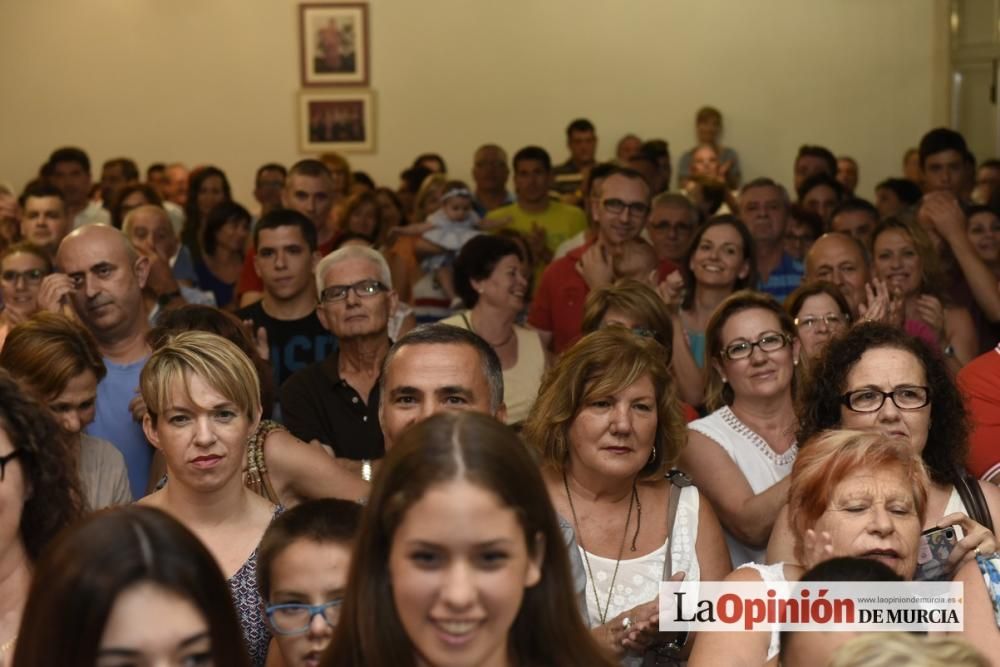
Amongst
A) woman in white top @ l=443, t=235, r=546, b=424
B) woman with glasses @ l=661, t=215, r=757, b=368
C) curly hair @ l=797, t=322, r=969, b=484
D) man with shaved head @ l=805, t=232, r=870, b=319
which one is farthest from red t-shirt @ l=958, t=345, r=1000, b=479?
woman in white top @ l=443, t=235, r=546, b=424

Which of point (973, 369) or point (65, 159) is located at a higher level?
point (65, 159)

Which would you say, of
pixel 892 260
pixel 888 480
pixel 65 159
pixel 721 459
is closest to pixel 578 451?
pixel 721 459

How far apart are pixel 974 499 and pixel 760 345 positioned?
1024mm

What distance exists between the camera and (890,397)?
4203 mm

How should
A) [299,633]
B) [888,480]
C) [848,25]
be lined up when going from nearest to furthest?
[299,633] → [888,480] → [848,25]

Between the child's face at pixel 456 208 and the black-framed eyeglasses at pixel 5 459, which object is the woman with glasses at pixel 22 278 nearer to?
the child's face at pixel 456 208

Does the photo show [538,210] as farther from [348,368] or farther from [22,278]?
[348,368]

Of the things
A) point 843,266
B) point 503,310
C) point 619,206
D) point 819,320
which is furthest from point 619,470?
point 619,206

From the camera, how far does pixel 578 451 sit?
416 centimetres

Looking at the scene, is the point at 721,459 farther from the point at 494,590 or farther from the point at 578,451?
the point at 494,590

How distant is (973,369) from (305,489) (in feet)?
7.04

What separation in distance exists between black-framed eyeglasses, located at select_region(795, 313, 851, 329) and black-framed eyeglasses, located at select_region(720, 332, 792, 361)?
53 centimetres

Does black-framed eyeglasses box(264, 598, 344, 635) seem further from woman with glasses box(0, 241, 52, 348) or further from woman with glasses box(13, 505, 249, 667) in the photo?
woman with glasses box(0, 241, 52, 348)

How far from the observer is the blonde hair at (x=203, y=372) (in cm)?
384
